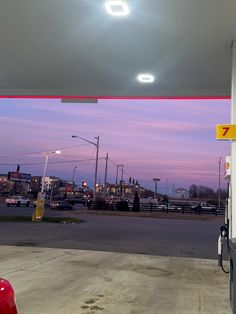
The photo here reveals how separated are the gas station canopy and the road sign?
170 cm

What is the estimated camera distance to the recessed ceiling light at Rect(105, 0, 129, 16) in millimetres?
7080

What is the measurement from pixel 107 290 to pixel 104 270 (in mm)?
2209

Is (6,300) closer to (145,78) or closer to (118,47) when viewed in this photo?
(118,47)

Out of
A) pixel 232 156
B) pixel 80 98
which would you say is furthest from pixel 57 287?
pixel 80 98

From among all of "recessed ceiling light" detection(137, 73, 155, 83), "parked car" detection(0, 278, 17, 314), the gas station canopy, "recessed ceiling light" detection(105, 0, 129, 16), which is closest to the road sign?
the gas station canopy

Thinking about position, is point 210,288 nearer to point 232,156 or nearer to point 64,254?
point 232,156

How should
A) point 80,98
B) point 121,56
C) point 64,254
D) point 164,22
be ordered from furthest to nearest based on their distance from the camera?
point 80,98, point 64,254, point 121,56, point 164,22

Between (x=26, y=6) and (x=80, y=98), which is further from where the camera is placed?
(x=80, y=98)

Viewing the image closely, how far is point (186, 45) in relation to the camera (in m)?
8.86

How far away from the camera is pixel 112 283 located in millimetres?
8625

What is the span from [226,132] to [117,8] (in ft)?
Answer: 10.5

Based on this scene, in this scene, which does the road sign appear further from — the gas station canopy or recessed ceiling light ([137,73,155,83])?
recessed ceiling light ([137,73,155,83])

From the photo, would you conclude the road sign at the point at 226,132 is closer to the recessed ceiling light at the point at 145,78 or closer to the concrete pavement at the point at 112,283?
the concrete pavement at the point at 112,283

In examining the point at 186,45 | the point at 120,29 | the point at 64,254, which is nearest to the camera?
the point at 120,29
